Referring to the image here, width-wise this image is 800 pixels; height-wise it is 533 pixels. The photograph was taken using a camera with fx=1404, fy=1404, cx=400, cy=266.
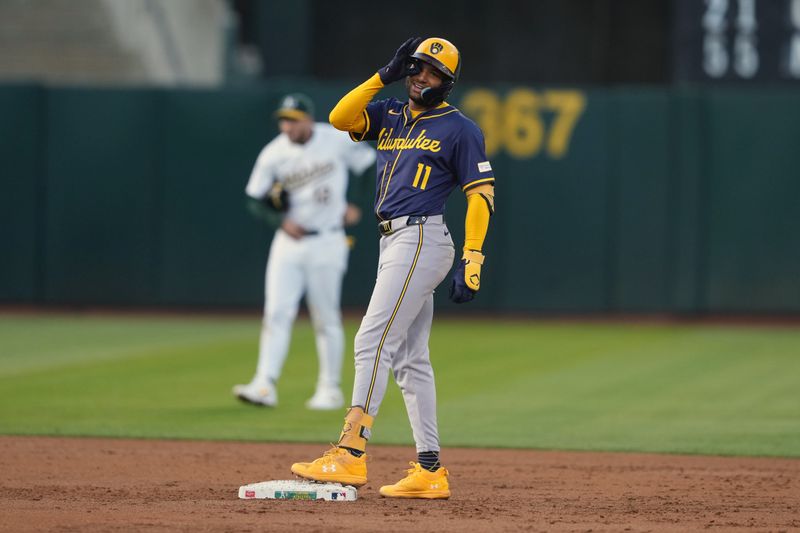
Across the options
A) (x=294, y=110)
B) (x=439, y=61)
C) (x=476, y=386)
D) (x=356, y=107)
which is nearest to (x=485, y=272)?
(x=476, y=386)

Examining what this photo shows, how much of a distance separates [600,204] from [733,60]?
2645 mm

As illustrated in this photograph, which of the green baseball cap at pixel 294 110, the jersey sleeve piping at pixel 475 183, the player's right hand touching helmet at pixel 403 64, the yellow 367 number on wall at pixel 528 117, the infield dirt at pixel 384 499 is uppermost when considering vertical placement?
the yellow 367 number on wall at pixel 528 117

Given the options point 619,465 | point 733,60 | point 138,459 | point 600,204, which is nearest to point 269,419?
point 138,459

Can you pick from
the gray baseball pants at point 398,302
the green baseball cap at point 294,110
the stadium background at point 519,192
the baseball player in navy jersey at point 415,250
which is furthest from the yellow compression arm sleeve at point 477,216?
the stadium background at point 519,192

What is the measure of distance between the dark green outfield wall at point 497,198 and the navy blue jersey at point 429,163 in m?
11.6

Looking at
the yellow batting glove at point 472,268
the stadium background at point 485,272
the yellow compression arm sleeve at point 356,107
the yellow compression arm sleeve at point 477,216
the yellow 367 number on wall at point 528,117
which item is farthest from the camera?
the yellow 367 number on wall at point 528,117

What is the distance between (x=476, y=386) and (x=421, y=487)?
515 centimetres

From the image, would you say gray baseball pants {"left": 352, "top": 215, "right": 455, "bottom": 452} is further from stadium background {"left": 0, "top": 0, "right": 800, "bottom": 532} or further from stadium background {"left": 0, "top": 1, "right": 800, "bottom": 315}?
stadium background {"left": 0, "top": 1, "right": 800, "bottom": 315}

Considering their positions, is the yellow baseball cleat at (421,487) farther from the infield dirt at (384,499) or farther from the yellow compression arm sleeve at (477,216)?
the yellow compression arm sleeve at (477,216)

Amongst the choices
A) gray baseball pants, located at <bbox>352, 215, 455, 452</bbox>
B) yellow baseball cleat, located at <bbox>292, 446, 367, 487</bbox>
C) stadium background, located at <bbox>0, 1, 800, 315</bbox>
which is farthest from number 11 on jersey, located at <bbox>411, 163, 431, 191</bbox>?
stadium background, located at <bbox>0, 1, 800, 315</bbox>

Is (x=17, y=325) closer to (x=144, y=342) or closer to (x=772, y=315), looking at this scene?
(x=144, y=342)

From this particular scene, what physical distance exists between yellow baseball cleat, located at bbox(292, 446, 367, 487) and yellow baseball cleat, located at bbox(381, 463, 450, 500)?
0.21 meters

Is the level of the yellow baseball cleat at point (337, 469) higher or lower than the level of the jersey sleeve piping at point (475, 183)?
lower

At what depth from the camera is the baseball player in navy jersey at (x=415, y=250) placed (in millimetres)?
6523
